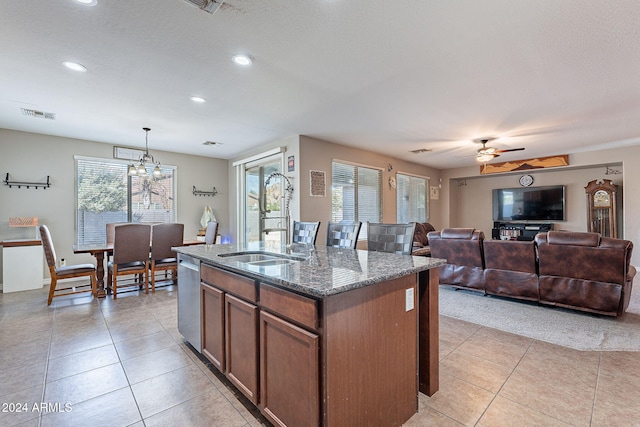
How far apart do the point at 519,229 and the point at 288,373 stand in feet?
26.2

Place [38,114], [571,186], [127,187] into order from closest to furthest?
[38,114]
[127,187]
[571,186]

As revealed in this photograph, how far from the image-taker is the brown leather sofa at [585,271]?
2934mm

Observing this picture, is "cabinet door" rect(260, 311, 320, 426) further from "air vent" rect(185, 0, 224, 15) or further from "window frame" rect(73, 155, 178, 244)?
"window frame" rect(73, 155, 178, 244)

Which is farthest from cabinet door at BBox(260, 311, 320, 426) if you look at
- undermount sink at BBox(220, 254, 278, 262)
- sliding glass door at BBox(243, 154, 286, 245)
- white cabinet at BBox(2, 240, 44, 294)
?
white cabinet at BBox(2, 240, 44, 294)

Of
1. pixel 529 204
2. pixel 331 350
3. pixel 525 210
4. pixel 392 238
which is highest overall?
pixel 529 204

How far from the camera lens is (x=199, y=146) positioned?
5.55m

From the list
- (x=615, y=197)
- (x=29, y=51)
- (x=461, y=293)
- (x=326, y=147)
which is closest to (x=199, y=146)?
(x=326, y=147)

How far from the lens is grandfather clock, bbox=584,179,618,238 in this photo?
5977mm

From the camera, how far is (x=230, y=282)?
1.88 m

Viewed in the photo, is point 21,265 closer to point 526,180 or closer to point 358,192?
point 358,192

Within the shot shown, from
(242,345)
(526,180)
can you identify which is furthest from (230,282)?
(526,180)

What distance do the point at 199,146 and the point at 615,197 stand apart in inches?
338

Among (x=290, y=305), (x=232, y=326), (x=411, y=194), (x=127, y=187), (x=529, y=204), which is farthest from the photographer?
(x=411, y=194)

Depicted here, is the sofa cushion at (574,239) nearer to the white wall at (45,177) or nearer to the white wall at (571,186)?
the white wall at (571,186)
